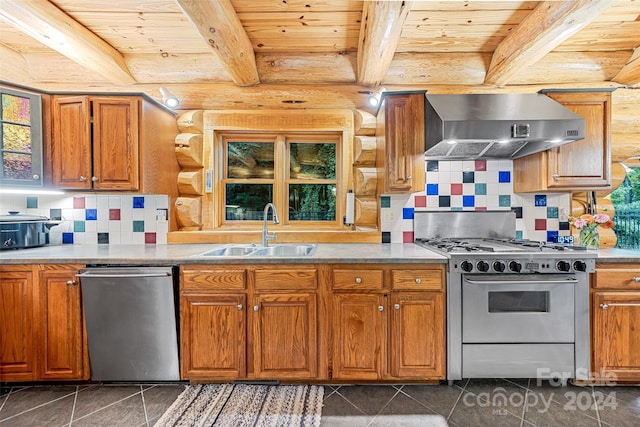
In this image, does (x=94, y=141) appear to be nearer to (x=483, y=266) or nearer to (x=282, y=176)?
(x=282, y=176)

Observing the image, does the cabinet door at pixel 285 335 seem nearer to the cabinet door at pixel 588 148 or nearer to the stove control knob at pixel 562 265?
the stove control knob at pixel 562 265

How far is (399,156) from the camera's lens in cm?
226

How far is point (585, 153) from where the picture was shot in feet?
7.38

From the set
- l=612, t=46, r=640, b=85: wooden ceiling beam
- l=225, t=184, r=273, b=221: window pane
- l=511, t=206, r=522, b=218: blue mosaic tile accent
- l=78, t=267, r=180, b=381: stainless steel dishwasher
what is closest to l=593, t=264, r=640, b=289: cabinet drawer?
l=511, t=206, r=522, b=218: blue mosaic tile accent

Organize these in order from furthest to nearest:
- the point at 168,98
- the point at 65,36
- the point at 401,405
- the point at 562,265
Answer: the point at 168,98 → the point at 65,36 → the point at 562,265 → the point at 401,405

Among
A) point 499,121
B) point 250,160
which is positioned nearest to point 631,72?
point 499,121

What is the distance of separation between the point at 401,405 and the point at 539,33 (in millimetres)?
2523

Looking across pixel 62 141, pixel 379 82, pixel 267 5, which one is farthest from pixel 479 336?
pixel 62 141

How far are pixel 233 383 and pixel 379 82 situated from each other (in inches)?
103

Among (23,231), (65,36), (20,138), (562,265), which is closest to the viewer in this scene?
(562,265)

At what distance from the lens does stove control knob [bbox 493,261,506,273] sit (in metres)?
1.88

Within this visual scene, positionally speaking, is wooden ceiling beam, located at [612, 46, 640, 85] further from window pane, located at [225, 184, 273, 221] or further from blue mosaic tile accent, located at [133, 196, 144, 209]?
blue mosaic tile accent, located at [133, 196, 144, 209]

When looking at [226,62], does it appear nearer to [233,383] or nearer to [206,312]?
[206,312]

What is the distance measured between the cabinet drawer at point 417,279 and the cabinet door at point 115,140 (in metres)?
2.05
